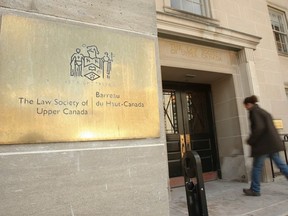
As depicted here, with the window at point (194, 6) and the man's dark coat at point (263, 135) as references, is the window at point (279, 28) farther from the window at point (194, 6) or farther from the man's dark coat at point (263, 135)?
the man's dark coat at point (263, 135)

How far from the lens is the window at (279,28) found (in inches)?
316

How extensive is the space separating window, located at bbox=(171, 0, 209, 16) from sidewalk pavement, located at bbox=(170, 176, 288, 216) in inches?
162

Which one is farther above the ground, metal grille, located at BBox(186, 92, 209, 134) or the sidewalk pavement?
metal grille, located at BBox(186, 92, 209, 134)

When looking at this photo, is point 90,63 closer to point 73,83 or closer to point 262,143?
point 73,83

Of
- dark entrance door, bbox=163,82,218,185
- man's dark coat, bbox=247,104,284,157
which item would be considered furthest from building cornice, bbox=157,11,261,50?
man's dark coat, bbox=247,104,284,157

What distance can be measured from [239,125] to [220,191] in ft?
5.63

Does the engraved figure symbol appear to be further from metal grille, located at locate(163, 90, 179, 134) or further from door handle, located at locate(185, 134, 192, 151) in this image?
door handle, located at locate(185, 134, 192, 151)

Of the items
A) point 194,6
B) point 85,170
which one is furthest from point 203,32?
point 85,170

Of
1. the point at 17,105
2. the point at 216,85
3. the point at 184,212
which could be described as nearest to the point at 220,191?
the point at 184,212

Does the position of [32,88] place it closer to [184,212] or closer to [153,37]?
[153,37]

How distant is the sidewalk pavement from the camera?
340 cm

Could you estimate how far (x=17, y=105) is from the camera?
214 cm

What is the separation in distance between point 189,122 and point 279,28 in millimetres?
4962

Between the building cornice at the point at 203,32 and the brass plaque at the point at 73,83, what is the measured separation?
7.55ft
